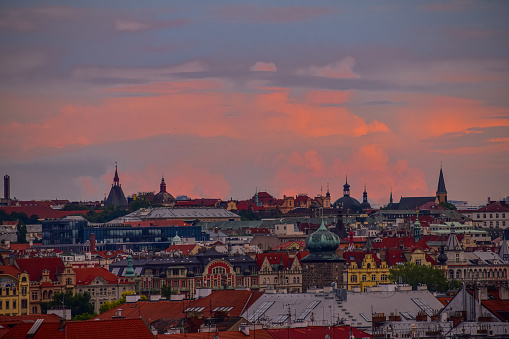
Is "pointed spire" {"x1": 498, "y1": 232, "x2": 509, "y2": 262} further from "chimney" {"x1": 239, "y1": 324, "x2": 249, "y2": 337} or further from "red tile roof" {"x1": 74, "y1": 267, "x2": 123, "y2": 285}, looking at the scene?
"chimney" {"x1": 239, "y1": 324, "x2": 249, "y2": 337}

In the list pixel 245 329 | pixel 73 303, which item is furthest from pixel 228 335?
pixel 73 303

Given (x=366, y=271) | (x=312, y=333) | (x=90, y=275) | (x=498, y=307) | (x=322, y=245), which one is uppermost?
(x=322, y=245)

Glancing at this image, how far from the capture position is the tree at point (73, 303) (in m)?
135

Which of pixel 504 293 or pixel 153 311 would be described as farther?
pixel 153 311

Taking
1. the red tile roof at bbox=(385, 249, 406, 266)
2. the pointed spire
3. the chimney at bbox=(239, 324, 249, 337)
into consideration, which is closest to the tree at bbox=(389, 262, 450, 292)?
the red tile roof at bbox=(385, 249, 406, 266)

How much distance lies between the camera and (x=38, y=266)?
499 feet

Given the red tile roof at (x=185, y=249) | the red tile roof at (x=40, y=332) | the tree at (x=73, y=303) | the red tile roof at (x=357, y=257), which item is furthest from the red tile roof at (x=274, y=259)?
the red tile roof at (x=40, y=332)

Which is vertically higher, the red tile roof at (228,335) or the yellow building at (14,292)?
the yellow building at (14,292)

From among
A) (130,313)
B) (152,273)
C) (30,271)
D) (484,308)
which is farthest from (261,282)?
(484,308)

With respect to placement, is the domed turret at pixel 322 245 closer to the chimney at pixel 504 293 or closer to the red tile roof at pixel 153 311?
the red tile roof at pixel 153 311

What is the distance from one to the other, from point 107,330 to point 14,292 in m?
81.9

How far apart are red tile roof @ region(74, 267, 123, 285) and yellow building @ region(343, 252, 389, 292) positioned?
21.8m

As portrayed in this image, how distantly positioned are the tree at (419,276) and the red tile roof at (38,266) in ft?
97.7

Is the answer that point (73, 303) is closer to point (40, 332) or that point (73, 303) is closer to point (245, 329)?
point (245, 329)
